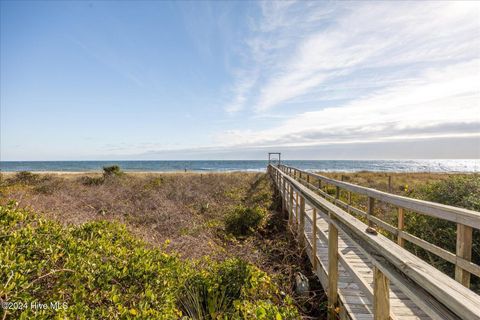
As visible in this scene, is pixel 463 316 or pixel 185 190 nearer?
pixel 463 316

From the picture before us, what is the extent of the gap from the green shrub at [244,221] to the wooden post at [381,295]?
6.13 metres

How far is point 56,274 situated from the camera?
8.38 feet

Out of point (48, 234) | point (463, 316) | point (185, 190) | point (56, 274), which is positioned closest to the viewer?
point (463, 316)

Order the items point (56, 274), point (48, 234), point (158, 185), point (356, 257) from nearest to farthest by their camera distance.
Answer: point (56, 274)
point (48, 234)
point (356, 257)
point (158, 185)

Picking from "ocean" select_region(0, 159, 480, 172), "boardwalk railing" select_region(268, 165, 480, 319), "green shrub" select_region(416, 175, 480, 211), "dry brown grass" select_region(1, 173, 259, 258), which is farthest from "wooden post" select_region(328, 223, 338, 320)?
"ocean" select_region(0, 159, 480, 172)

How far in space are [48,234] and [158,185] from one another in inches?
498

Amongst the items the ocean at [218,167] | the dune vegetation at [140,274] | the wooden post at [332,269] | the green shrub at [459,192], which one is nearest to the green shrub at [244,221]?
the dune vegetation at [140,274]

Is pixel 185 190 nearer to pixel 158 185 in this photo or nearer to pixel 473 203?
pixel 158 185

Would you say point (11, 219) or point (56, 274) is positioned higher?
point (11, 219)

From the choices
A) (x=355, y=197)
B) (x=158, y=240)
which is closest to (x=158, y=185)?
(x=158, y=240)

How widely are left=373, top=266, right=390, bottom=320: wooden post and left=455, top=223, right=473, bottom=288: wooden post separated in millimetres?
749

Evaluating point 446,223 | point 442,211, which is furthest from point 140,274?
point 446,223

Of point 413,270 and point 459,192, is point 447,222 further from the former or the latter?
point 413,270

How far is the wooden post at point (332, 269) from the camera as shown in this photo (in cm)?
310
